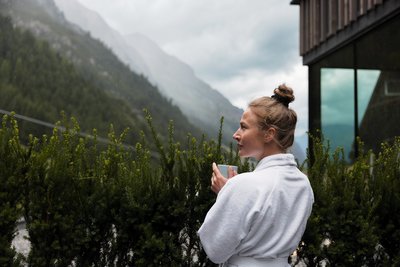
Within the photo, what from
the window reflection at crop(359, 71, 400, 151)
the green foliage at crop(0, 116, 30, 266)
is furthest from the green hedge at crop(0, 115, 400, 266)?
the window reflection at crop(359, 71, 400, 151)

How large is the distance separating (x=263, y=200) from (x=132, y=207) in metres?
1.29

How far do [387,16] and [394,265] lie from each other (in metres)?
7.81

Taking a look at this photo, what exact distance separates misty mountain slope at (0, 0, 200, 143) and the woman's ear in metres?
139

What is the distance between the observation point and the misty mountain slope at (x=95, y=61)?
497 ft

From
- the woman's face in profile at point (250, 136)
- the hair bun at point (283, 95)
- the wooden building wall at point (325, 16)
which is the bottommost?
the woman's face in profile at point (250, 136)

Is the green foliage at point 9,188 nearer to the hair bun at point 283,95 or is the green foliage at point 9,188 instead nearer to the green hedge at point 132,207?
the green hedge at point 132,207

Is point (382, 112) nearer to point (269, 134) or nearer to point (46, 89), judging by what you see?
point (269, 134)

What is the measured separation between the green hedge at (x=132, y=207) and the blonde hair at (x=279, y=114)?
1.13 metres

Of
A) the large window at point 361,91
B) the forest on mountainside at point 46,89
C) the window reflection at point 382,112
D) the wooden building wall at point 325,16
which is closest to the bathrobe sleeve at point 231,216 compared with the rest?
the large window at point 361,91

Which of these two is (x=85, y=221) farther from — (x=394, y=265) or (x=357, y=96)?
(x=357, y=96)

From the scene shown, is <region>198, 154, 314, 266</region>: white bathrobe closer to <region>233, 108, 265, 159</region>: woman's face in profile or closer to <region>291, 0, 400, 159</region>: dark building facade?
<region>233, 108, 265, 159</region>: woman's face in profile

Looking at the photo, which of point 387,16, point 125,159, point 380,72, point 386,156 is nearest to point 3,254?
point 125,159

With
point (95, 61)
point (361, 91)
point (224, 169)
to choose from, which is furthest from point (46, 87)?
point (224, 169)

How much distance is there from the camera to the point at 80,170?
342 centimetres
